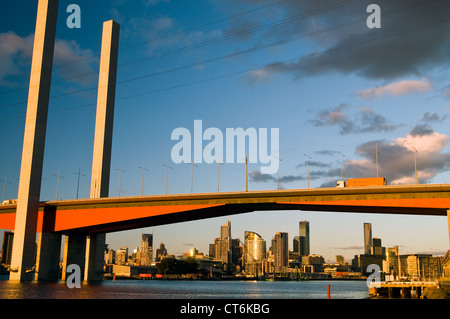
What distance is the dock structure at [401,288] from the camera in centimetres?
6975

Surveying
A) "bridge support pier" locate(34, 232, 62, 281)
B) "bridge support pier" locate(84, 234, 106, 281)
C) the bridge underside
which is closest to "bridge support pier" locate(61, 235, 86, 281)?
"bridge support pier" locate(84, 234, 106, 281)

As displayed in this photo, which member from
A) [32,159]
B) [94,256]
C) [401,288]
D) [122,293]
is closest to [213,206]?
[122,293]

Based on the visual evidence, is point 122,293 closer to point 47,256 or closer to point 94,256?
point 47,256

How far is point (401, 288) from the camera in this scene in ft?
252

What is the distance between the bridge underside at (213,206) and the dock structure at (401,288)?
9714 mm

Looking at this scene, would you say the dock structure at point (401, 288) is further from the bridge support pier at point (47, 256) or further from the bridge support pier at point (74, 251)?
the bridge support pier at point (74, 251)

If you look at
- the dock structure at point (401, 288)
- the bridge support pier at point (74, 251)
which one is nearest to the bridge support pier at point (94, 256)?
the bridge support pier at point (74, 251)

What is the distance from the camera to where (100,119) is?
100 meters

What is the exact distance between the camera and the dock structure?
69.8 m

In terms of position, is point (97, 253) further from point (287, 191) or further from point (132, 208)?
point (287, 191)

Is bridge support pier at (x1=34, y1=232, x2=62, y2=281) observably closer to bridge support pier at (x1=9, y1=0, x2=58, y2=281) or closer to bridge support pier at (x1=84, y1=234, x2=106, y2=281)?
bridge support pier at (x1=9, y1=0, x2=58, y2=281)

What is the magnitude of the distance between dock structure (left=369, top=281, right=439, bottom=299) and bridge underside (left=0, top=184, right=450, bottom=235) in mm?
9714

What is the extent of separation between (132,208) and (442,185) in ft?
157
